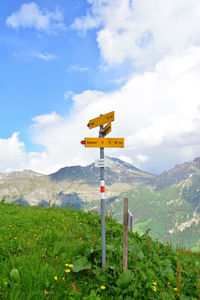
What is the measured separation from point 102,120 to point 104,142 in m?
0.62

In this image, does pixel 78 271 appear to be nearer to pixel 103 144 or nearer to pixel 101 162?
pixel 101 162

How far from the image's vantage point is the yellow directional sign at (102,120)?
17.8 ft

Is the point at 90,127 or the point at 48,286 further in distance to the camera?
the point at 90,127

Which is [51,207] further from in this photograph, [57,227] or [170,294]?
[170,294]

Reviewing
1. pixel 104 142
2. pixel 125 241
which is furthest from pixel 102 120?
pixel 125 241

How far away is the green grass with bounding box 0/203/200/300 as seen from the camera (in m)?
4.36

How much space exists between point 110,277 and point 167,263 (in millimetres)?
2286

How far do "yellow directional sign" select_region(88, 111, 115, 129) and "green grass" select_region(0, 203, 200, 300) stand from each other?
3294 millimetres

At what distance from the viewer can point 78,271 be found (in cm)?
504

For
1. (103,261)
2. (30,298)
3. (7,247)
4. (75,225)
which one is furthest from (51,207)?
(30,298)

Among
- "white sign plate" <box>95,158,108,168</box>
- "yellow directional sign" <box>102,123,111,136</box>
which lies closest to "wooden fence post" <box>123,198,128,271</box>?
"white sign plate" <box>95,158,108,168</box>

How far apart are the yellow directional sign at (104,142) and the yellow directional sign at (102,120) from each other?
0.50 metres

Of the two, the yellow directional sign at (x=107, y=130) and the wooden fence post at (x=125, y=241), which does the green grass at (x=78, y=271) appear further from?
the yellow directional sign at (x=107, y=130)

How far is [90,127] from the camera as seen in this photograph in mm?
6117
